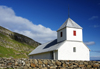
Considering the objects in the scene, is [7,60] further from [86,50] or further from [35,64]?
[86,50]

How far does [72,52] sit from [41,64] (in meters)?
17.4

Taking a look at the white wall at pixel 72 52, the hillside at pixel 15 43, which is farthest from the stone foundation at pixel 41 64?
the hillside at pixel 15 43

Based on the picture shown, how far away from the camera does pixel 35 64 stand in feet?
40.2

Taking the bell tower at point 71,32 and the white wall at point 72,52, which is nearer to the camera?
the white wall at point 72,52

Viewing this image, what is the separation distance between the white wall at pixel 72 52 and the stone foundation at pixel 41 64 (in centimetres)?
1449

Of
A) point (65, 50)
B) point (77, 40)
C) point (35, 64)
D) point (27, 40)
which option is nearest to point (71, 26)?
point (77, 40)

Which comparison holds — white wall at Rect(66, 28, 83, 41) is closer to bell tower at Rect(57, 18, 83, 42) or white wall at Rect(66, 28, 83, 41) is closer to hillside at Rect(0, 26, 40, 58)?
bell tower at Rect(57, 18, 83, 42)

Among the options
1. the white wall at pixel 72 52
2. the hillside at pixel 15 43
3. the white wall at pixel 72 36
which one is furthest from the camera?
the hillside at pixel 15 43

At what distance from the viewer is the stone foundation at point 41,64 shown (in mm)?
11828

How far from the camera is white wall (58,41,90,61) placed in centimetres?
2817

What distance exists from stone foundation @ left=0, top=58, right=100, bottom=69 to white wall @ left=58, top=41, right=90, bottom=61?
1449 cm

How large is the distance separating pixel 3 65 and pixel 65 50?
59.5 feet

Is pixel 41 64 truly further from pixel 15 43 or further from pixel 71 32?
pixel 15 43

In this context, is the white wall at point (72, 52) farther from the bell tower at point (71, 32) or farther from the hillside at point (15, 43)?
the hillside at point (15, 43)
